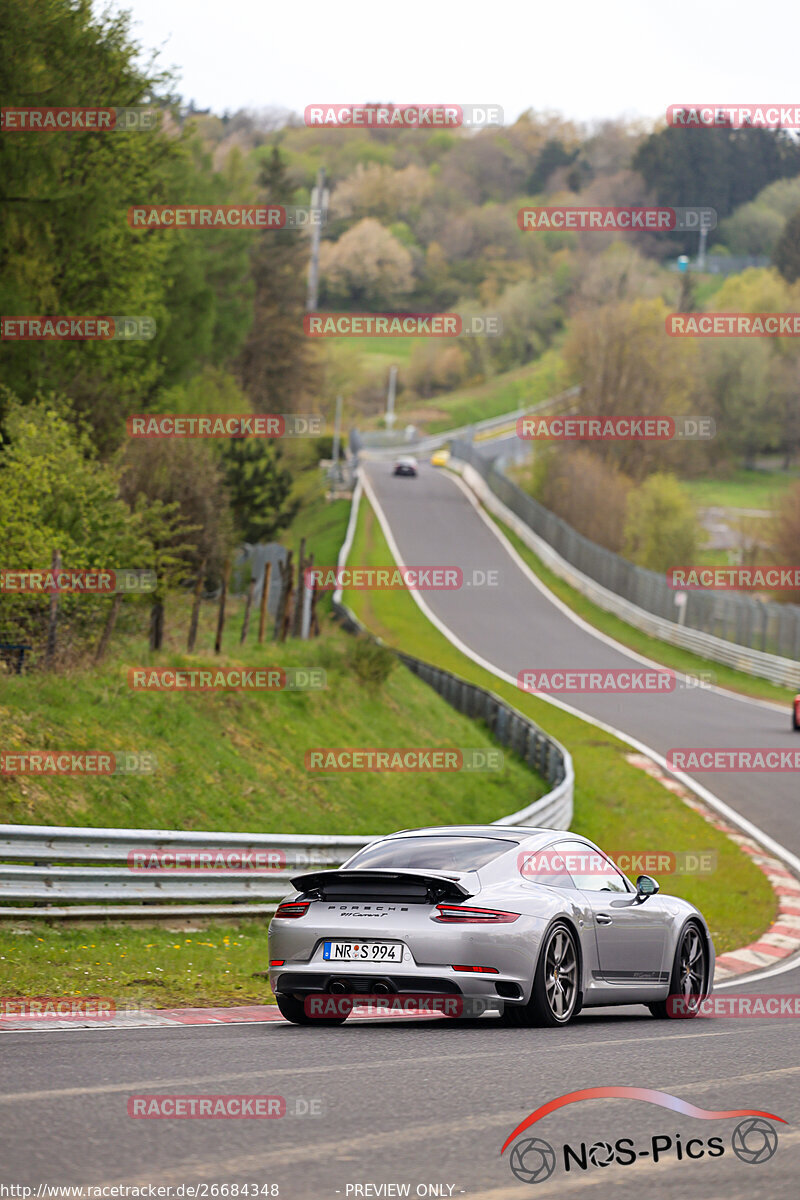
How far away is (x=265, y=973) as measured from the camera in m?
11.2

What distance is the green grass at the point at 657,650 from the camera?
4241 centimetres

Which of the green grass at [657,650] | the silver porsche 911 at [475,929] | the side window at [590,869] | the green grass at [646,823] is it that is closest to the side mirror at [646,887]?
the silver porsche 911 at [475,929]

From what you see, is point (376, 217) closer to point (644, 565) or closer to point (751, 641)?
point (644, 565)

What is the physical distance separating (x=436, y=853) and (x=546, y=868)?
73cm

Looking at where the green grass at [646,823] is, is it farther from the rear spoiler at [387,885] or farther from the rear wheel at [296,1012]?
the rear spoiler at [387,885]

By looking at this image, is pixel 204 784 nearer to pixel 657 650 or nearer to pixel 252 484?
pixel 252 484

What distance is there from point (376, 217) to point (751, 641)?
163315 mm

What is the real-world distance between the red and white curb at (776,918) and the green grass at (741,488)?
259 ft

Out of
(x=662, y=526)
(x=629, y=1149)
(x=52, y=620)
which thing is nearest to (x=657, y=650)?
(x=662, y=526)

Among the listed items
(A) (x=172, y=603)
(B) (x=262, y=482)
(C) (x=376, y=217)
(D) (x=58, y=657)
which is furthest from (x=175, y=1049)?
(C) (x=376, y=217)

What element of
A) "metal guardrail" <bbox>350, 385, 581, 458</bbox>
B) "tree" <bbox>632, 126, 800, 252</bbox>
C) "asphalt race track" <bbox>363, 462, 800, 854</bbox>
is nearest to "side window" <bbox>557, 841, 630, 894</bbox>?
"asphalt race track" <bbox>363, 462, 800, 854</bbox>

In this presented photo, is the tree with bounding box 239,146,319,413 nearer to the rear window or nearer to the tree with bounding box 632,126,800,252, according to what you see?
the rear window

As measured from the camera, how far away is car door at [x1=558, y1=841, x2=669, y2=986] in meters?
9.34

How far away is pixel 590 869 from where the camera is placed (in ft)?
31.7
